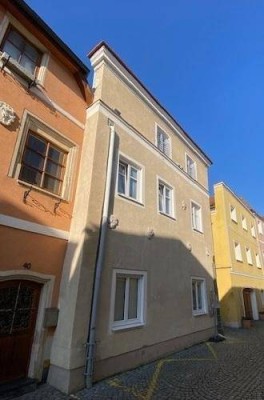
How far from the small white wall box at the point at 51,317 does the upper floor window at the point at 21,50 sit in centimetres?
652

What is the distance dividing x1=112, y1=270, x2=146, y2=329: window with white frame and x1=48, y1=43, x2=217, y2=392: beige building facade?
1.1 inches

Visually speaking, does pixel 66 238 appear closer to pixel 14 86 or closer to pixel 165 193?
pixel 14 86

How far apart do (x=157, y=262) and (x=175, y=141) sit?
682cm

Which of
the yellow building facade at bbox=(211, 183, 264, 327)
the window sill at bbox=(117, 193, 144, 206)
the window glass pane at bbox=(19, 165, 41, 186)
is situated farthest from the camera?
the yellow building facade at bbox=(211, 183, 264, 327)

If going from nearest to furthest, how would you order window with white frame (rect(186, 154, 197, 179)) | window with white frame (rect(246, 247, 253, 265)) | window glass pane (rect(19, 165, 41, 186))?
window glass pane (rect(19, 165, 41, 186)) < window with white frame (rect(186, 154, 197, 179)) < window with white frame (rect(246, 247, 253, 265))

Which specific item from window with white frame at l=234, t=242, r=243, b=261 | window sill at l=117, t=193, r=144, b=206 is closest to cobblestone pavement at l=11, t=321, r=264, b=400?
window sill at l=117, t=193, r=144, b=206

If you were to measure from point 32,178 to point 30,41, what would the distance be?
4.33 metres

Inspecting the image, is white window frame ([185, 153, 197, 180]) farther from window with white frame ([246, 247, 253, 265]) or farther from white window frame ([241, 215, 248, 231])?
window with white frame ([246, 247, 253, 265])

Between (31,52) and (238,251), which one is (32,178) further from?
(238,251)

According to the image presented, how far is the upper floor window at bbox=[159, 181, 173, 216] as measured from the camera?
35.0 ft

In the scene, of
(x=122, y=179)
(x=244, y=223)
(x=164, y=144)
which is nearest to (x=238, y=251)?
(x=244, y=223)

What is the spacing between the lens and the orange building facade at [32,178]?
5.84 meters

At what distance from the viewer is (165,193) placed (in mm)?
11258

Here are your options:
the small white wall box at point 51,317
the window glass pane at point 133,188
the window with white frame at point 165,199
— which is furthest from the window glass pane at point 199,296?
the small white wall box at point 51,317
